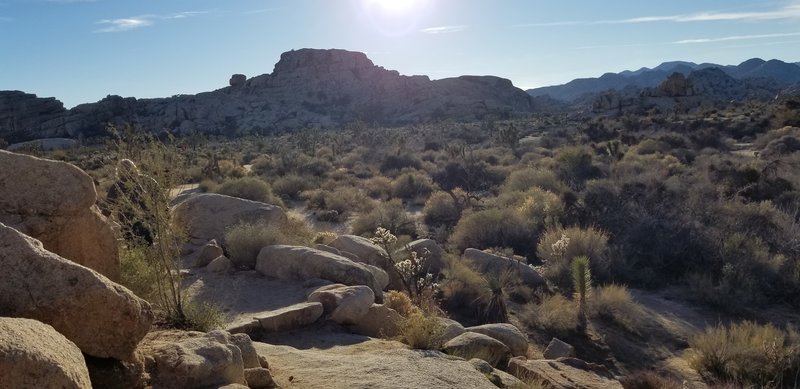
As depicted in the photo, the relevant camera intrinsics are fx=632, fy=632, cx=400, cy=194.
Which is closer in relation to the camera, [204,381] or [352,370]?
[204,381]

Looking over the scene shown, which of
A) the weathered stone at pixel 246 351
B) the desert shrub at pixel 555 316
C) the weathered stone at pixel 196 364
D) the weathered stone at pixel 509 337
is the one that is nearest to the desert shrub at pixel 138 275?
the weathered stone at pixel 246 351

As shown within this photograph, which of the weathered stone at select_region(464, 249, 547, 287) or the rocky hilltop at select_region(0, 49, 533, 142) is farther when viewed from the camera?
the rocky hilltop at select_region(0, 49, 533, 142)

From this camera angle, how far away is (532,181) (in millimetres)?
19547

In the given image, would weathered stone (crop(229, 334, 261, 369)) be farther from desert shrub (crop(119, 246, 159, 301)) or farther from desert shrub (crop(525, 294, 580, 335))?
desert shrub (crop(525, 294, 580, 335))

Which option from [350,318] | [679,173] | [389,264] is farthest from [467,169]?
[350,318]

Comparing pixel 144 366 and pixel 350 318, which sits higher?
pixel 144 366

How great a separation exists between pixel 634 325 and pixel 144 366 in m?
7.89

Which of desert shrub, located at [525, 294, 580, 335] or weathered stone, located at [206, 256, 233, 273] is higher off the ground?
weathered stone, located at [206, 256, 233, 273]

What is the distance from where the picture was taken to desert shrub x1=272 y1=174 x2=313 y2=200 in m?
21.5

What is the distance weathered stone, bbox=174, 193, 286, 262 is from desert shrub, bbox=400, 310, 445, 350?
19.5ft

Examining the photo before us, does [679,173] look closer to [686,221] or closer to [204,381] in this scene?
[686,221]

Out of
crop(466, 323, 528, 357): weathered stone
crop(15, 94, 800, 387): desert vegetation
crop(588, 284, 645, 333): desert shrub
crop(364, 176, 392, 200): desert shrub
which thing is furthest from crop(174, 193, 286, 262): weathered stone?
crop(364, 176, 392, 200): desert shrub

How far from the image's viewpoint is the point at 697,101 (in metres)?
59.5

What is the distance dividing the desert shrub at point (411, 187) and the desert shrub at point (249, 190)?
4656 mm
